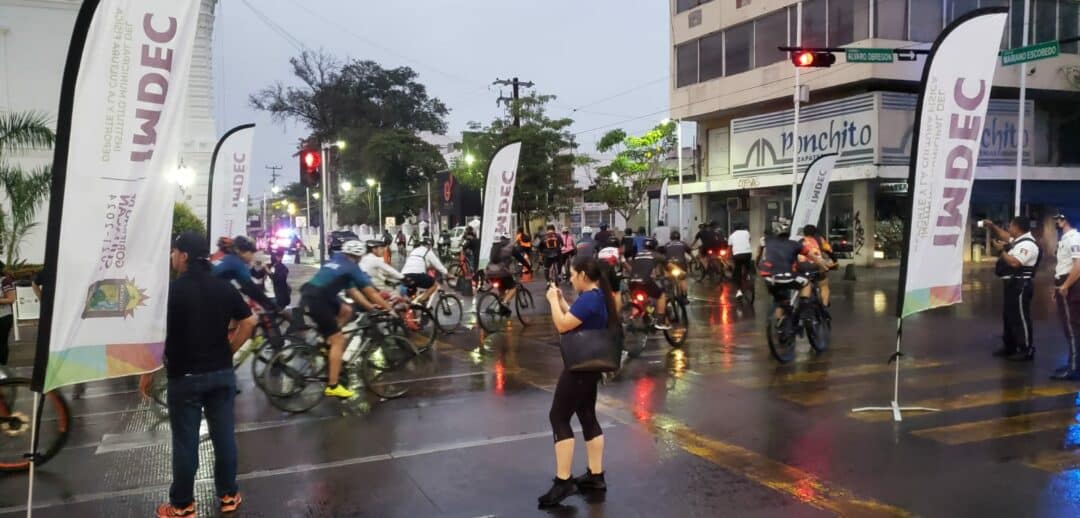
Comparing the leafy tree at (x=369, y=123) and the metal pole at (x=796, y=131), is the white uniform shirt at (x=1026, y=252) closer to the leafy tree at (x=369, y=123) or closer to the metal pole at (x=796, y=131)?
the metal pole at (x=796, y=131)

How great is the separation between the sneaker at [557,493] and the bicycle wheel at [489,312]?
8.37 meters

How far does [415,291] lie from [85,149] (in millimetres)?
8752

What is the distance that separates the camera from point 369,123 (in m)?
67.9

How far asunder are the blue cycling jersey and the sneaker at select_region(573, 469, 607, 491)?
4.03 meters

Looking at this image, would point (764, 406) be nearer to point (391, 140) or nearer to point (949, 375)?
point (949, 375)

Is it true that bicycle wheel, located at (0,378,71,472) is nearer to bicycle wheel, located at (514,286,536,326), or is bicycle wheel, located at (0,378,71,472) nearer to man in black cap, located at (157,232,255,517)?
man in black cap, located at (157,232,255,517)

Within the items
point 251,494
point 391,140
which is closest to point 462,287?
point 251,494

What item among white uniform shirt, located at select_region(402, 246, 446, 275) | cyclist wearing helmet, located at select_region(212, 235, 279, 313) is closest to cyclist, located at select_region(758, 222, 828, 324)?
white uniform shirt, located at select_region(402, 246, 446, 275)

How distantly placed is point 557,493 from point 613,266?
5.57 metres

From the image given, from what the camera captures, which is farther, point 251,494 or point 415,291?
point 415,291

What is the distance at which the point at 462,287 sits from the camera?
72.1ft

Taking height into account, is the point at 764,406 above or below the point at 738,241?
below

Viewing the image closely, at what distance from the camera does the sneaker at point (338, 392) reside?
27.7 ft

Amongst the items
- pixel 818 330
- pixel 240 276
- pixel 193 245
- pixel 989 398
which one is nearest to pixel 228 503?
pixel 193 245
